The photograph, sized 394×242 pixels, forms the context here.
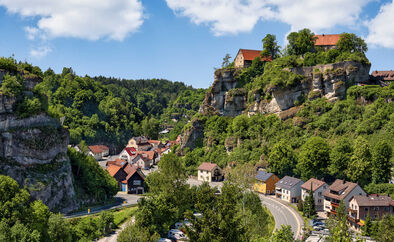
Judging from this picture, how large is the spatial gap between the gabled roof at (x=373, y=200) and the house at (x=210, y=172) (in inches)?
1241

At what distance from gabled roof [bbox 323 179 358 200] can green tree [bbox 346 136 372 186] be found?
6.59 ft

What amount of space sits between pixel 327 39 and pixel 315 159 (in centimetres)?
3664

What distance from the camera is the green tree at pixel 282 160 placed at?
2488 inches

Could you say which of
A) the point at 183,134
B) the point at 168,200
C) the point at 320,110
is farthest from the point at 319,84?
the point at 168,200

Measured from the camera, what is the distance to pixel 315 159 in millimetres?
57750

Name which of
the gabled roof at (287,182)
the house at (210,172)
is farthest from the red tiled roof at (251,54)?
the gabled roof at (287,182)

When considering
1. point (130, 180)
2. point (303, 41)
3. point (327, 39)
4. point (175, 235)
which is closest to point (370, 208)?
point (175, 235)

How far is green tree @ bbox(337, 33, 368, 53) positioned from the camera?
74812 mm

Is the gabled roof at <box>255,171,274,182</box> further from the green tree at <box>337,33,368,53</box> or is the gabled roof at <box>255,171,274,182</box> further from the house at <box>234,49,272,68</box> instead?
the house at <box>234,49,272,68</box>

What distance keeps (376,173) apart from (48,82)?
339ft

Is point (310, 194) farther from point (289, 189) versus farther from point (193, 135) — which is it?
point (193, 135)

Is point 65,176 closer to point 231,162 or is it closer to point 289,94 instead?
point 231,162

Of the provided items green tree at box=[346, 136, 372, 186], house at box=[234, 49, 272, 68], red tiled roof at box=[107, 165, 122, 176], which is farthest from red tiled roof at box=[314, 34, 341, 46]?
red tiled roof at box=[107, 165, 122, 176]

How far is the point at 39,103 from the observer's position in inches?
2050
